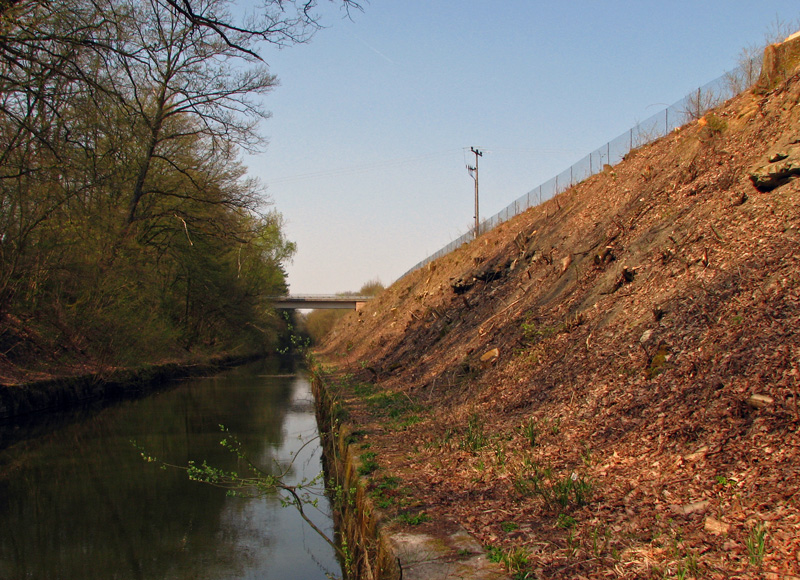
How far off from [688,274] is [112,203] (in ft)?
63.3

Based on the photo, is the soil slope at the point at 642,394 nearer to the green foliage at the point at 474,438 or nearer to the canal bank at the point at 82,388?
the green foliage at the point at 474,438

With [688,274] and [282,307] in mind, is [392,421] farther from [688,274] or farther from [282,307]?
[282,307]

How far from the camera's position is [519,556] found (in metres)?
3.98

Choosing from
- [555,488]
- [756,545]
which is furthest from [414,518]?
[756,545]

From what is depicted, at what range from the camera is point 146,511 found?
8031 mm

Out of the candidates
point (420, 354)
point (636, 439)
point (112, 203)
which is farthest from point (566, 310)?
point (112, 203)

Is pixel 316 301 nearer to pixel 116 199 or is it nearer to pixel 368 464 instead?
pixel 116 199

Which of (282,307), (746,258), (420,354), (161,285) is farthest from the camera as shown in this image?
(282,307)

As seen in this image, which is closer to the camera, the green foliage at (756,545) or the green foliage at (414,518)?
the green foliage at (756,545)

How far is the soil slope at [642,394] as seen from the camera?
408 centimetres

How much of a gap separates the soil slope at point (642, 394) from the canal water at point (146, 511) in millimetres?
1369

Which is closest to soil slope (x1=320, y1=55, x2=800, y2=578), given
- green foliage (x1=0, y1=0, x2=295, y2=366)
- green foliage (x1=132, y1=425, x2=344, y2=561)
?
green foliage (x1=132, y1=425, x2=344, y2=561)

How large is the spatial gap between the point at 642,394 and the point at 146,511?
19.8 feet

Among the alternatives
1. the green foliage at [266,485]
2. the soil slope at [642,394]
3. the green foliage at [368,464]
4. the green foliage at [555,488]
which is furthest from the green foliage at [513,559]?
the green foliage at [368,464]
